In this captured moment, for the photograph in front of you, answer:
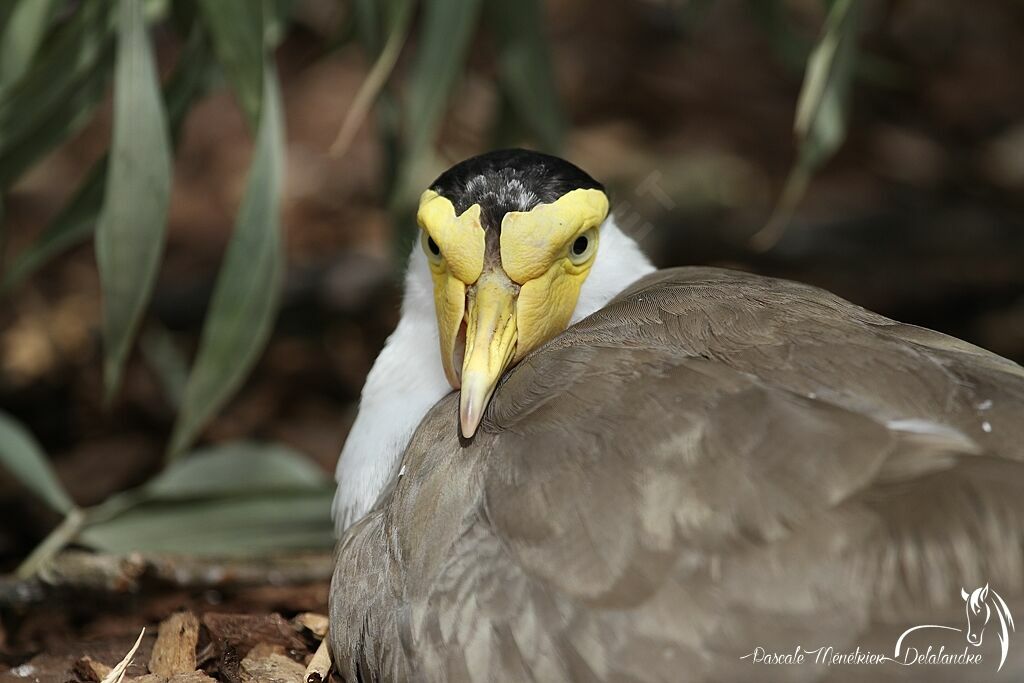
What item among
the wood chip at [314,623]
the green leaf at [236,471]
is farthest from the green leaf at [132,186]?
the wood chip at [314,623]

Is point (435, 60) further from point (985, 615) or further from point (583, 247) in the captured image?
point (985, 615)

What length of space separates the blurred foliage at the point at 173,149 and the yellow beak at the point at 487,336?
728 millimetres

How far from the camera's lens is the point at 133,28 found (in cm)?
330

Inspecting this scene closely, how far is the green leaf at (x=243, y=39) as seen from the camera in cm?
335

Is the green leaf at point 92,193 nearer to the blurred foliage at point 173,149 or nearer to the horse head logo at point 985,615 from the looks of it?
the blurred foliage at point 173,149

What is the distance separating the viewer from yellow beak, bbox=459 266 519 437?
2504mm

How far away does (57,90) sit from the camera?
3551 millimetres

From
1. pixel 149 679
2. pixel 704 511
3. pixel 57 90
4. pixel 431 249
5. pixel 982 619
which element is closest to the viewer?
pixel 982 619

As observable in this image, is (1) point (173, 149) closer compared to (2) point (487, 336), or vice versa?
(2) point (487, 336)

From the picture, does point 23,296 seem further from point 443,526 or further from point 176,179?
point 443,526

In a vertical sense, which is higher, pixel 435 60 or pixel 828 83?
pixel 435 60

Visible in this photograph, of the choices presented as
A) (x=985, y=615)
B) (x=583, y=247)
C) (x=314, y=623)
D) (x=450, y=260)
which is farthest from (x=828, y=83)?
(x=314, y=623)

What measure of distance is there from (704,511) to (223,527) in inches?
82.1

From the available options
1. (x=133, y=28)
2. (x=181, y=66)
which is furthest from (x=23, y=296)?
(x=133, y=28)
